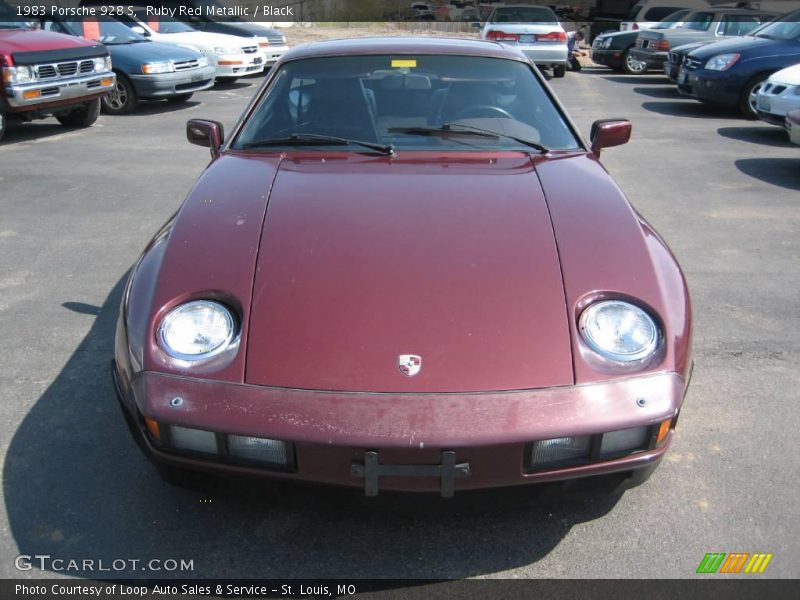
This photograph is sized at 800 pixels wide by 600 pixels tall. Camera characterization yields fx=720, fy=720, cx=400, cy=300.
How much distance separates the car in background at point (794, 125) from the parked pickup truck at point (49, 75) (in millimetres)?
8392

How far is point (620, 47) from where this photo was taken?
17.2 meters

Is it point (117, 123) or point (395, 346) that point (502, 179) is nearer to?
point (395, 346)

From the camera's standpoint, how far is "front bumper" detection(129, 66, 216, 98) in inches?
425

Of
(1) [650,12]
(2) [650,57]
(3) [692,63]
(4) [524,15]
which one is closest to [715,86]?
(3) [692,63]

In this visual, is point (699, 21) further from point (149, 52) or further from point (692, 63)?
point (149, 52)

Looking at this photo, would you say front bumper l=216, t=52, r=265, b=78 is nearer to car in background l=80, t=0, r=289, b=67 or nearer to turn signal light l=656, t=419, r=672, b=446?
car in background l=80, t=0, r=289, b=67

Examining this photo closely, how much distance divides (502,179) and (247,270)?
3.75 feet

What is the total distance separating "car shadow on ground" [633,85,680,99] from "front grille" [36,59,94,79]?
9567 millimetres

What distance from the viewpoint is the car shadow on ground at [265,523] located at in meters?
2.16

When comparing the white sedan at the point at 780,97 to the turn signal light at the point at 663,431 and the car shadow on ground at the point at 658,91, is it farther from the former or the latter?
the turn signal light at the point at 663,431

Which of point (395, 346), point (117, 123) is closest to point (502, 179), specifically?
point (395, 346)

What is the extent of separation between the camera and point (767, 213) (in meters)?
6.11

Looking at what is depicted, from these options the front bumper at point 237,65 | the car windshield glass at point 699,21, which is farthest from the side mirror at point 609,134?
the car windshield glass at point 699,21

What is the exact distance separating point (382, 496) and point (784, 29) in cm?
1166
